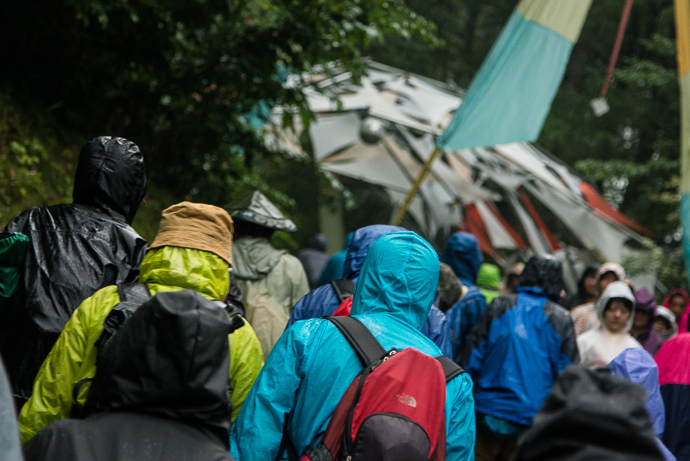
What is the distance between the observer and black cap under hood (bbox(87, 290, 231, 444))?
2.06 meters

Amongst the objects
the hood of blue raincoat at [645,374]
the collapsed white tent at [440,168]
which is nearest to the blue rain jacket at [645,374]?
the hood of blue raincoat at [645,374]

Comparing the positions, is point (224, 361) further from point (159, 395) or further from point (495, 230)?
point (495, 230)

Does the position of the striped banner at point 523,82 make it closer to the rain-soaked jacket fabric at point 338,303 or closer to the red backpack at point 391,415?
the rain-soaked jacket fabric at point 338,303

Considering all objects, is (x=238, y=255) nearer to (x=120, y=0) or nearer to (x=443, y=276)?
(x=443, y=276)

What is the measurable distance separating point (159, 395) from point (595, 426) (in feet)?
3.80

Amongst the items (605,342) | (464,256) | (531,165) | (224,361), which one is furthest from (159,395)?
(531,165)

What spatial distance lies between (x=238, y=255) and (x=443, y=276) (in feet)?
5.80

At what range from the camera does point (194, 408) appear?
2.10 m

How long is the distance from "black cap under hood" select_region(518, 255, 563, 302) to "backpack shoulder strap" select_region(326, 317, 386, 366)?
366cm

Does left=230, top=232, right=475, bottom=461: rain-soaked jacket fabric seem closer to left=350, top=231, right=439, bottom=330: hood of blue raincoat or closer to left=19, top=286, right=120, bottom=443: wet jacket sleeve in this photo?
left=350, top=231, right=439, bottom=330: hood of blue raincoat

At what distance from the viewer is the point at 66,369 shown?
288 centimetres

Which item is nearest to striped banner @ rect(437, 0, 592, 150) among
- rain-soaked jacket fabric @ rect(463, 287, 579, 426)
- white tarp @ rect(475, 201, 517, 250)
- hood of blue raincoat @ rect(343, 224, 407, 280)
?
rain-soaked jacket fabric @ rect(463, 287, 579, 426)

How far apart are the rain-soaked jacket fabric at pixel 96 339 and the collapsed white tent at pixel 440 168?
11.0 metres

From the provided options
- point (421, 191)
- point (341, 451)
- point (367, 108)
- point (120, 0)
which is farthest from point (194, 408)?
point (421, 191)
